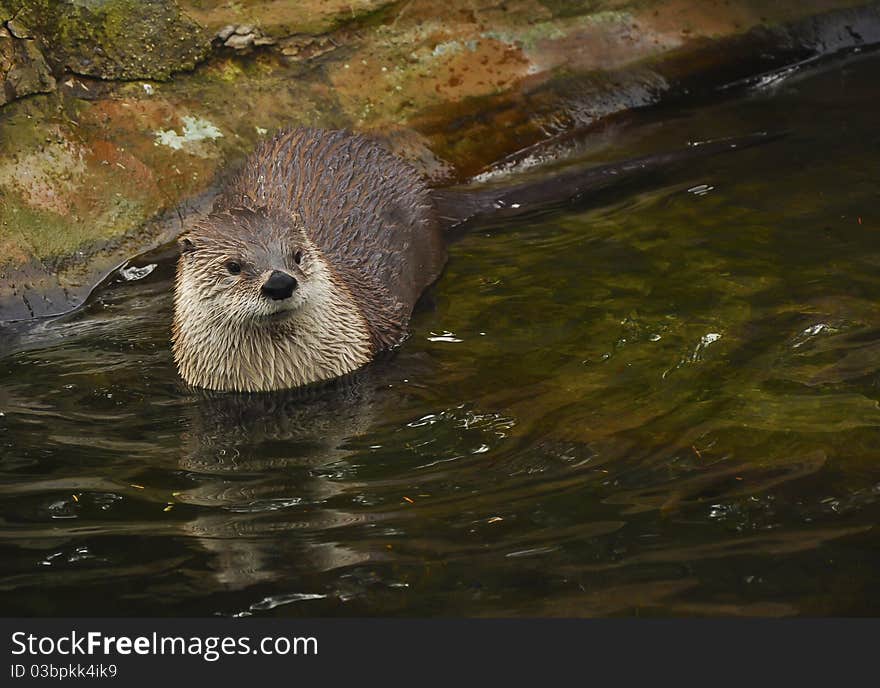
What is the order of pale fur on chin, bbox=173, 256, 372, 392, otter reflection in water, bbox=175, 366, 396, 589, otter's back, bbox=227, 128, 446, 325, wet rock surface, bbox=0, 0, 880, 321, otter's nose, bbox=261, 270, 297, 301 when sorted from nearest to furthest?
1. otter reflection in water, bbox=175, 366, 396, 589
2. otter's nose, bbox=261, 270, 297, 301
3. pale fur on chin, bbox=173, 256, 372, 392
4. otter's back, bbox=227, 128, 446, 325
5. wet rock surface, bbox=0, 0, 880, 321

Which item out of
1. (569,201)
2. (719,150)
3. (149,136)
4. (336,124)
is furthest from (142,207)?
(719,150)

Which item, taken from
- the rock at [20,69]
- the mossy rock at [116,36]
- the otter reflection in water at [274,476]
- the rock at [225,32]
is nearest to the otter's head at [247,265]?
the otter reflection in water at [274,476]

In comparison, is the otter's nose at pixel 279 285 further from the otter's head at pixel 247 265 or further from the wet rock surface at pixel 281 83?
the wet rock surface at pixel 281 83

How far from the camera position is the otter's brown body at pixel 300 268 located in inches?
171

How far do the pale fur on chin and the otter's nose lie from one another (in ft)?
0.95

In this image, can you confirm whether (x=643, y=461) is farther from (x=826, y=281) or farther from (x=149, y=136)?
(x=149, y=136)

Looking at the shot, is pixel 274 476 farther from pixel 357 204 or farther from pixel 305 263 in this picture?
pixel 357 204

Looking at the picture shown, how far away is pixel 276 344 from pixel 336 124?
193cm

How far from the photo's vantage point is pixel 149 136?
573 centimetres

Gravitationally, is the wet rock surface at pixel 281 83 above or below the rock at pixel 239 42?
below

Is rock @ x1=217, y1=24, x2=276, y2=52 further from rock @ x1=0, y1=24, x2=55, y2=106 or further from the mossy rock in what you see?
rock @ x1=0, y1=24, x2=55, y2=106

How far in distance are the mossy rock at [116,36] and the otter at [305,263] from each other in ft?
3.08

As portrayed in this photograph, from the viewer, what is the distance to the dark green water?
2914mm

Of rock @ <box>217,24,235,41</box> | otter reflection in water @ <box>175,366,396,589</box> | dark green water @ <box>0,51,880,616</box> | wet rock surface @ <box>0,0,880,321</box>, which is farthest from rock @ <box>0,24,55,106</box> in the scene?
otter reflection in water @ <box>175,366,396,589</box>
